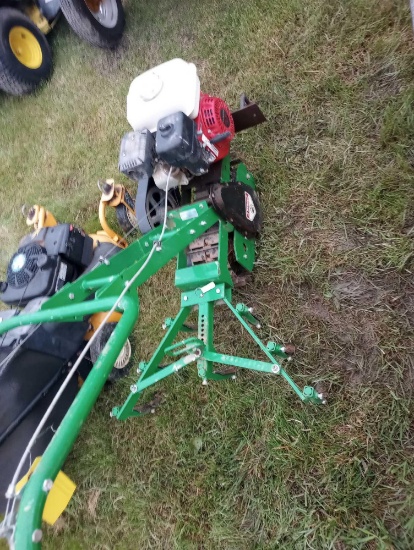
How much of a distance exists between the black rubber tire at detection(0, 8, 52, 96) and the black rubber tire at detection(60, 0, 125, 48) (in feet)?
1.74

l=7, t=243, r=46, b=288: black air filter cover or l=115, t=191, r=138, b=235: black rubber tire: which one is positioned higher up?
l=7, t=243, r=46, b=288: black air filter cover

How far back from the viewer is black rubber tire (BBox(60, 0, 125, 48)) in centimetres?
280

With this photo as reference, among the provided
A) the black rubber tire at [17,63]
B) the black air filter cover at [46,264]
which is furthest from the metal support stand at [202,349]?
the black rubber tire at [17,63]

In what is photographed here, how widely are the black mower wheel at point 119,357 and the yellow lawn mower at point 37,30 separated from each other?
185 cm

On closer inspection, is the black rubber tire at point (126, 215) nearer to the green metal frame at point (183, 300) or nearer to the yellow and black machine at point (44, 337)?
the yellow and black machine at point (44, 337)

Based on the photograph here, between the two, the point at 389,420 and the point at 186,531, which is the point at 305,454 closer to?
the point at 389,420

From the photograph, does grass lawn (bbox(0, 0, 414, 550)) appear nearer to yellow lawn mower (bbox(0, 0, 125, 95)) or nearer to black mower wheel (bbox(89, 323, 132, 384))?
black mower wheel (bbox(89, 323, 132, 384))

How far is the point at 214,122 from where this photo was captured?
193 centimetres

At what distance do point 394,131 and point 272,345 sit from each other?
1.02 metres

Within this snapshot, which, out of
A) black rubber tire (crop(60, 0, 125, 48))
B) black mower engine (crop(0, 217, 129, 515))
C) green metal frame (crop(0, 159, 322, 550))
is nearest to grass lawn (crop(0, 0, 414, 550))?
green metal frame (crop(0, 159, 322, 550))

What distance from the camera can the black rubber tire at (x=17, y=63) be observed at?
316cm

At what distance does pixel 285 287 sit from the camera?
6.63ft

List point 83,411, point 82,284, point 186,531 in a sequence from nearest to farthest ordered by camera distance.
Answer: point 83,411 → point 82,284 → point 186,531

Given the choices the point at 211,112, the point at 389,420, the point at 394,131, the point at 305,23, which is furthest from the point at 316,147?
the point at 389,420
